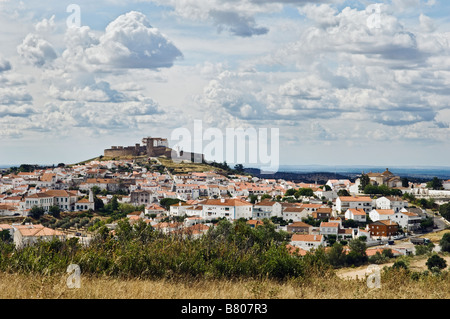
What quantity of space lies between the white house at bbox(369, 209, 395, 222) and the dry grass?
38679 millimetres

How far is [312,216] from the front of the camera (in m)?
45.5

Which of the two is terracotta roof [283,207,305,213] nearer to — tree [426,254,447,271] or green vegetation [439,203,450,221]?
green vegetation [439,203,450,221]

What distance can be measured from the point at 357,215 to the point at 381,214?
2.09 meters

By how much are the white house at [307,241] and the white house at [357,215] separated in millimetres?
9708

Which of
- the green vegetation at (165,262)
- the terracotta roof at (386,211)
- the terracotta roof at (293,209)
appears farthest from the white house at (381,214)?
the green vegetation at (165,262)

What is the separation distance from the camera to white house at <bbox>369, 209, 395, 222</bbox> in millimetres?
44438

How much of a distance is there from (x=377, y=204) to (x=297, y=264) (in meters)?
43.4

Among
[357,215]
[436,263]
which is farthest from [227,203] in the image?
[436,263]

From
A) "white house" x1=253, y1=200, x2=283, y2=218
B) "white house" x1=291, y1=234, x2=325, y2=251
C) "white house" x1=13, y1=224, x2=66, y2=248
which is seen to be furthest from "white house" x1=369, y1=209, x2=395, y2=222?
"white house" x1=13, y1=224, x2=66, y2=248

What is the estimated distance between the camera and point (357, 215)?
4516cm

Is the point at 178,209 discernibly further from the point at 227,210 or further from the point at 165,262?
the point at 165,262
